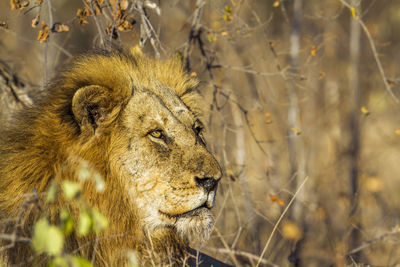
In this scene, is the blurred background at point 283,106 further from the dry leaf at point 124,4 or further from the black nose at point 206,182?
the black nose at point 206,182

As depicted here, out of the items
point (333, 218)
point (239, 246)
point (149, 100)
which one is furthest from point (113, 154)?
point (333, 218)

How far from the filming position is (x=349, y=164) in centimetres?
1184

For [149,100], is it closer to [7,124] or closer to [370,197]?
[7,124]

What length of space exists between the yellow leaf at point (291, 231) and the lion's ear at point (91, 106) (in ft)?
19.3

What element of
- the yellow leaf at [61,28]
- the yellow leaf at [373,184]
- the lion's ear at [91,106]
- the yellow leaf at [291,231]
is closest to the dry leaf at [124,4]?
the yellow leaf at [61,28]

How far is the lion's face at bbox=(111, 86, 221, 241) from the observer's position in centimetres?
341

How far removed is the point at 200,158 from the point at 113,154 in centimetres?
58

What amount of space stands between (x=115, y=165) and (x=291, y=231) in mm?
6371

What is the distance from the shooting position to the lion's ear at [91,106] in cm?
333

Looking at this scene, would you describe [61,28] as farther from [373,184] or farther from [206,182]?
[373,184]

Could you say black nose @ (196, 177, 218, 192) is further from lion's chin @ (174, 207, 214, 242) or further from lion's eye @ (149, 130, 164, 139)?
lion's eye @ (149, 130, 164, 139)

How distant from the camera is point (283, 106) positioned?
12516 millimetres

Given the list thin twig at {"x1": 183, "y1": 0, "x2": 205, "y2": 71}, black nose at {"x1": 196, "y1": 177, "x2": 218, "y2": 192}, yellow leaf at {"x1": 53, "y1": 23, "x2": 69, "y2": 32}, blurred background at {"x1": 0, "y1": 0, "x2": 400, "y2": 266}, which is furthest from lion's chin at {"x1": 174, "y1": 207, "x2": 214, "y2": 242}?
thin twig at {"x1": 183, "y1": 0, "x2": 205, "y2": 71}

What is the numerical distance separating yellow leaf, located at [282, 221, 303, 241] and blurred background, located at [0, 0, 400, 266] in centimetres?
A: 4
